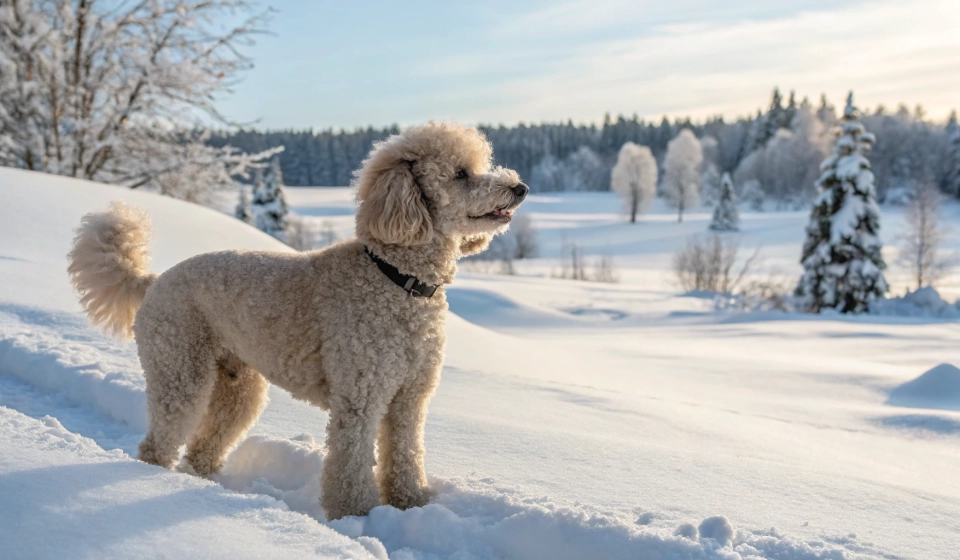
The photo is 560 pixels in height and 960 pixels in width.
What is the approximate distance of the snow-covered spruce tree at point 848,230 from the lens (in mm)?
17203

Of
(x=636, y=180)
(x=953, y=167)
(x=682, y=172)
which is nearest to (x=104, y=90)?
(x=636, y=180)

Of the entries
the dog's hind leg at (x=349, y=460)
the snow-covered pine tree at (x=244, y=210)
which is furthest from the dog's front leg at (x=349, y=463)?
the snow-covered pine tree at (x=244, y=210)

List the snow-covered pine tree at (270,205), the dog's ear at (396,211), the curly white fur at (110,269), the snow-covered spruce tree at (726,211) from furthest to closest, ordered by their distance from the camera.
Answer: the snow-covered spruce tree at (726,211), the snow-covered pine tree at (270,205), the curly white fur at (110,269), the dog's ear at (396,211)

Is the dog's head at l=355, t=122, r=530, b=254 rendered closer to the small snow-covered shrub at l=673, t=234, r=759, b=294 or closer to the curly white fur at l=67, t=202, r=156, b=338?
the curly white fur at l=67, t=202, r=156, b=338

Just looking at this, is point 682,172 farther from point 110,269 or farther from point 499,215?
point 110,269

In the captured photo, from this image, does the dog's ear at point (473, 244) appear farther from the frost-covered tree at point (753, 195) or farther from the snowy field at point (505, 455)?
the frost-covered tree at point (753, 195)

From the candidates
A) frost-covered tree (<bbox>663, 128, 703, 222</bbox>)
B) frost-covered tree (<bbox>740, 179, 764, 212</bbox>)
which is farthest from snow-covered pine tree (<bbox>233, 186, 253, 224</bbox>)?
frost-covered tree (<bbox>740, 179, 764, 212</bbox>)

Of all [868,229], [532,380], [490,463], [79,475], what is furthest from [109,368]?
[868,229]

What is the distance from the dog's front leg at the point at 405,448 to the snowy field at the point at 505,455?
0.40 feet

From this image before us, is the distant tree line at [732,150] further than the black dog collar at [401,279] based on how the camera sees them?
Yes

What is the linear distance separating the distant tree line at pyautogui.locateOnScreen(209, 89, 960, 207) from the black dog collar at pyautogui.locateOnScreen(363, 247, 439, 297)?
34846mm

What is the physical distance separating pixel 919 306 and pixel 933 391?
11.6 meters

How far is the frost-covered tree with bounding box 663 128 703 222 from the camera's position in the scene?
55.8 meters

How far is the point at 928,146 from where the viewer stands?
6081cm
